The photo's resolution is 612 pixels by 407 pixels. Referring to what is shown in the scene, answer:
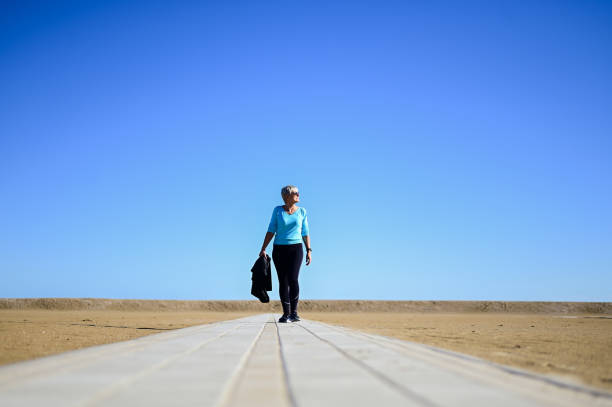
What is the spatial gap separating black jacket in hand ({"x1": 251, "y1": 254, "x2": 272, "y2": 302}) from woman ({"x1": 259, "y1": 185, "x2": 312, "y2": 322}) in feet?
0.86

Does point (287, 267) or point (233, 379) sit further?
point (287, 267)

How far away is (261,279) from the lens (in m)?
7.34

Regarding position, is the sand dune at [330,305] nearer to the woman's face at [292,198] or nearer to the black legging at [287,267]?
the black legging at [287,267]

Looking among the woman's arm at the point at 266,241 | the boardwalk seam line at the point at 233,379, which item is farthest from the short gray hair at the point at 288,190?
the boardwalk seam line at the point at 233,379

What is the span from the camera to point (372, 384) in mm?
2031

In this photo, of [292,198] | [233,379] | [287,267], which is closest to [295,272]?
[287,267]

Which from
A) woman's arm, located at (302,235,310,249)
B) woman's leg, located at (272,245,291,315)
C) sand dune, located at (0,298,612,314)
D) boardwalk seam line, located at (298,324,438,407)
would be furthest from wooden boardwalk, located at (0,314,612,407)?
sand dune, located at (0,298,612,314)

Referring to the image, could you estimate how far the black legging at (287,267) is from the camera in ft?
23.0

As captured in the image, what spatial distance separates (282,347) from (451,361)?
1275mm

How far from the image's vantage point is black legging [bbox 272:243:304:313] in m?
7.00

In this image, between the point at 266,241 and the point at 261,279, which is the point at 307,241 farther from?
the point at 261,279

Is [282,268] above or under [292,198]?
under

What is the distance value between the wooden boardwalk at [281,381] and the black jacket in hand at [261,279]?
4112 millimetres

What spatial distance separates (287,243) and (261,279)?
29.7 inches
